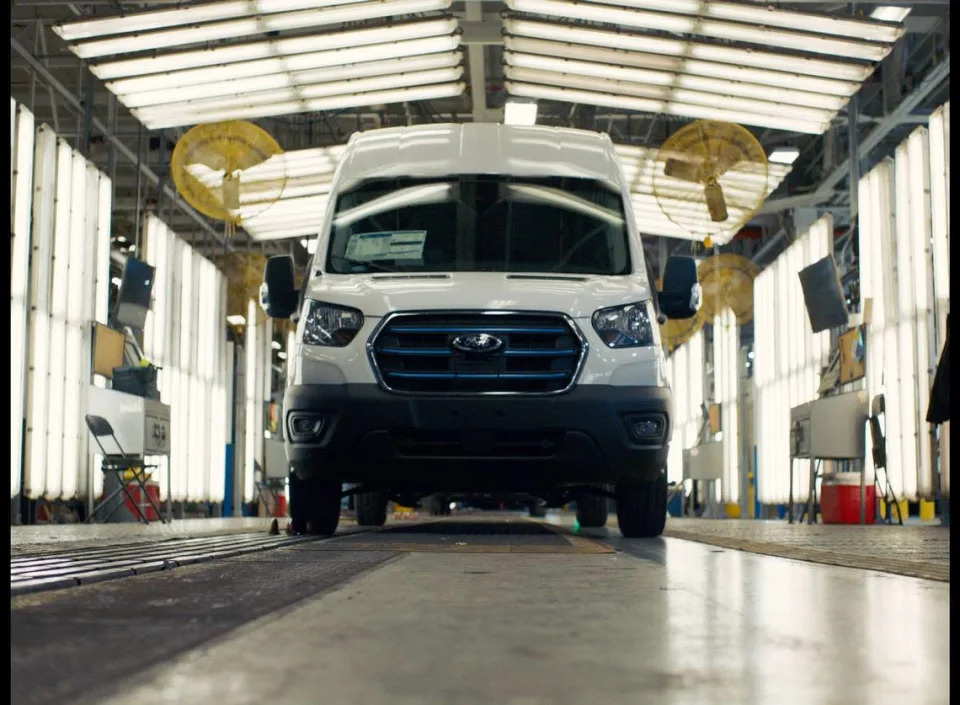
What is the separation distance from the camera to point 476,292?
6199 millimetres

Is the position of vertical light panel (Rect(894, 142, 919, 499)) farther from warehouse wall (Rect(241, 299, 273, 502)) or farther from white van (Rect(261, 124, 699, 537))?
warehouse wall (Rect(241, 299, 273, 502))

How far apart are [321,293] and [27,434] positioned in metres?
10.2

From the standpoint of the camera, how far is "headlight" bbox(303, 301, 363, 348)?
6.16 metres

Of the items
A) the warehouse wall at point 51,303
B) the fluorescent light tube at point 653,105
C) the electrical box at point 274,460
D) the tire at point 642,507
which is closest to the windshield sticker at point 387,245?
the tire at point 642,507

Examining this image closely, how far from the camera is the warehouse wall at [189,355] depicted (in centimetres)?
2206

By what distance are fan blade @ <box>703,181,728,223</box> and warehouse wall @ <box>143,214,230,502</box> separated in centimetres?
1161

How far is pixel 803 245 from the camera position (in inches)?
845

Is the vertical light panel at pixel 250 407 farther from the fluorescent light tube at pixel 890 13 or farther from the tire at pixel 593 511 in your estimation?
the tire at pixel 593 511

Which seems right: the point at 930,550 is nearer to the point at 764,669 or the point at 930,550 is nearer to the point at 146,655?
the point at 764,669

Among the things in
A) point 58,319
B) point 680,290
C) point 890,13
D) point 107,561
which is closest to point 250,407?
point 58,319

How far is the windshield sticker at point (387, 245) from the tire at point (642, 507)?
1.91m

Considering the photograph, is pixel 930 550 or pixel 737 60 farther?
pixel 737 60

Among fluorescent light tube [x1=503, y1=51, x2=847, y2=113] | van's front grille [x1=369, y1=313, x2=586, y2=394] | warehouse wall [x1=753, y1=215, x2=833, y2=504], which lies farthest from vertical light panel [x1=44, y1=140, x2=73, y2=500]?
warehouse wall [x1=753, y1=215, x2=833, y2=504]

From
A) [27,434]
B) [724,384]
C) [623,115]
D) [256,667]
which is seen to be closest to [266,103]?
[27,434]
